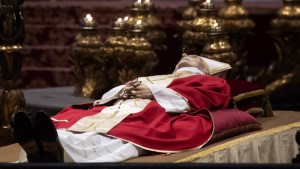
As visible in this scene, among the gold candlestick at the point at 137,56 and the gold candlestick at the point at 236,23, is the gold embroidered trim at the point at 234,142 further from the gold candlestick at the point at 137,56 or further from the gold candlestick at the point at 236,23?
the gold candlestick at the point at 236,23

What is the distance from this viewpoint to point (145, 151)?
709cm

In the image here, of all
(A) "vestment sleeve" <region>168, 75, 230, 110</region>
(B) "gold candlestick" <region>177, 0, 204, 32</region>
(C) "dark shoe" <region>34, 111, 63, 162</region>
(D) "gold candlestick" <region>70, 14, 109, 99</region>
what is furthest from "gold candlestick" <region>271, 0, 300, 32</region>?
(C) "dark shoe" <region>34, 111, 63, 162</region>

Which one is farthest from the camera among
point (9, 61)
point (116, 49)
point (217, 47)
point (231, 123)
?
point (116, 49)

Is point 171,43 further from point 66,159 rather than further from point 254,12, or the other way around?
point 66,159

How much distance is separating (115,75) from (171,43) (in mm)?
2579

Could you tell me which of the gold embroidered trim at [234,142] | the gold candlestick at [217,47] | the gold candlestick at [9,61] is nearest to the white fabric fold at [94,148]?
the gold embroidered trim at [234,142]

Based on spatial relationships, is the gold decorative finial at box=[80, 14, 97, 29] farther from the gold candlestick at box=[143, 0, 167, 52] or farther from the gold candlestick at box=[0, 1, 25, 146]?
the gold candlestick at box=[0, 1, 25, 146]

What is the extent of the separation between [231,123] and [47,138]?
1.50m

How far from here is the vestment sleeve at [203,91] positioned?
7.69 m

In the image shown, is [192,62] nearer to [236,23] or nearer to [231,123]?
[231,123]

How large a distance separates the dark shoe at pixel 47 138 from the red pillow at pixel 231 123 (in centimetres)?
116

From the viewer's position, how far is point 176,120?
7410 mm

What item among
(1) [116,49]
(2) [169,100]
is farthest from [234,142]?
(1) [116,49]

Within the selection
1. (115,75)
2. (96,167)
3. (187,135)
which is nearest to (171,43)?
(115,75)
